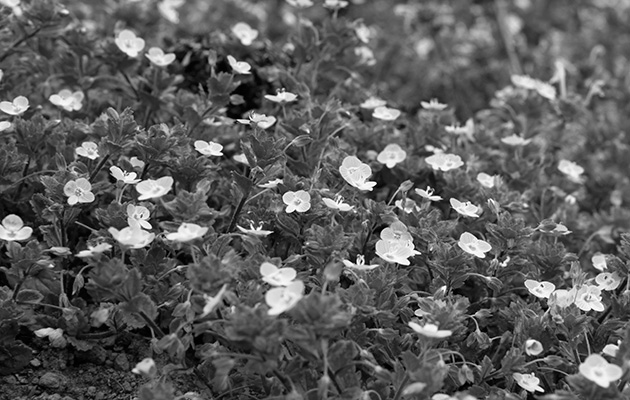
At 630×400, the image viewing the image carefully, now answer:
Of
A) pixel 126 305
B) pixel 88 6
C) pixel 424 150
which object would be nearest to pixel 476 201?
pixel 424 150

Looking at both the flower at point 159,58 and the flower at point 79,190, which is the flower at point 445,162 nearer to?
the flower at point 159,58

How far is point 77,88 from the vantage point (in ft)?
10.7

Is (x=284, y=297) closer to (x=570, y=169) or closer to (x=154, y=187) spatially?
(x=154, y=187)

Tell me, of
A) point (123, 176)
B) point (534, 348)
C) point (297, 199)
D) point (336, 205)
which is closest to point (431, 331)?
point (534, 348)

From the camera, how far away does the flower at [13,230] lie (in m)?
2.34

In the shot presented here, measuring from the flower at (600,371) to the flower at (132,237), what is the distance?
122 centimetres

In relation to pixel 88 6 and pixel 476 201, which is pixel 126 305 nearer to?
pixel 476 201

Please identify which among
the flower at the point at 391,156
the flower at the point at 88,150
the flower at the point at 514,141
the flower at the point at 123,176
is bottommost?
the flower at the point at 514,141

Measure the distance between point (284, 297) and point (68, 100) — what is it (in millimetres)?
1446

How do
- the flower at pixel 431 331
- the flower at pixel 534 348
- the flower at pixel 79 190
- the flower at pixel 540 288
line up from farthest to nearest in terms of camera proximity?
the flower at pixel 540 288
the flower at pixel 79 190
the flower at pixel 534 348
the flower at pixel 431 331

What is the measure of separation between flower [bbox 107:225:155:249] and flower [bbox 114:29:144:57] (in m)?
1.09

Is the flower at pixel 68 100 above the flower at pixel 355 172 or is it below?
below

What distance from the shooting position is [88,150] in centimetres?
258

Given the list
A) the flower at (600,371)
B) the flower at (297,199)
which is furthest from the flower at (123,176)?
the flower at (600,371)
